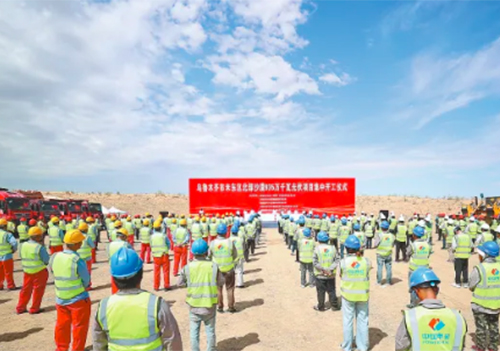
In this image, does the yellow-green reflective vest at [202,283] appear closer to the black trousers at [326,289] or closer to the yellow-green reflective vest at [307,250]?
the black trousers at [326,289]

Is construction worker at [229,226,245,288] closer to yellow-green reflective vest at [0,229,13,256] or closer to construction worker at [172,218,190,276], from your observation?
construction worker at [172,218,190,276]

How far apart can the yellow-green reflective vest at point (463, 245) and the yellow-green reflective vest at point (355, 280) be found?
6.80 meters

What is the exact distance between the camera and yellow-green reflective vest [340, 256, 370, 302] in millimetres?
5977

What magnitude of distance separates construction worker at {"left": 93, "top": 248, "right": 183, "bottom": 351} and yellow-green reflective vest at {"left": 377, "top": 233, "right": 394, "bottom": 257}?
32.3 feet

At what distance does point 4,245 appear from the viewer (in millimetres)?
9867

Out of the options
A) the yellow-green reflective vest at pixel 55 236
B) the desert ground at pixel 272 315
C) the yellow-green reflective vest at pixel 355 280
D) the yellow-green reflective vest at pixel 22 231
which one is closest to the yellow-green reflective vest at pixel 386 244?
the desert ground at pixel 272 315

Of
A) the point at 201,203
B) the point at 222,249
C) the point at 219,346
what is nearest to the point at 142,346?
the point at 219,346

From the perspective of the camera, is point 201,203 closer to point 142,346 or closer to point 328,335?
point 328,335

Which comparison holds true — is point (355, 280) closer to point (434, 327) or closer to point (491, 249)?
point (491, 249)

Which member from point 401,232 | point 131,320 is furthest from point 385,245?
→ point 131,320

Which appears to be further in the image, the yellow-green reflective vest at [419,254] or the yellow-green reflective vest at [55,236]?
the yellow-green reflective vest at [55,236]

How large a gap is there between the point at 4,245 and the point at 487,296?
13680 millimetres

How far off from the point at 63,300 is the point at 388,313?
8.38 m

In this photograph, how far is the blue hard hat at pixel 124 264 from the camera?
9.50ft
